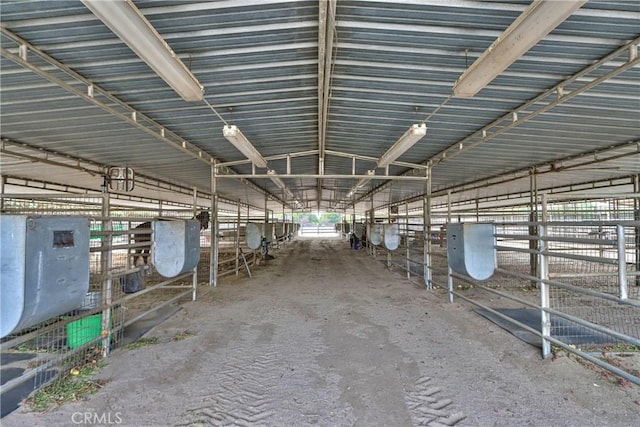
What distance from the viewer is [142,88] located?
12.4 feet

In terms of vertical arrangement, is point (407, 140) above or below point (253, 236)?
above

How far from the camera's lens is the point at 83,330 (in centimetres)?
324

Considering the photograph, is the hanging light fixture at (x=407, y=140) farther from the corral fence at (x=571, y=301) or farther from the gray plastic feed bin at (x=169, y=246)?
the gray plastic feed bin at (x=169, y=246)

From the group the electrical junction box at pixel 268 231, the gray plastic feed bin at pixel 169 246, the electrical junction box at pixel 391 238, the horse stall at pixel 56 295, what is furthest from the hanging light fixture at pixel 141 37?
the electrical junction box at pixel 268 231

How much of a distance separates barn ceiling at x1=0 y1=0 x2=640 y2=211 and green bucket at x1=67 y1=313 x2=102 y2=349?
253 centimetres

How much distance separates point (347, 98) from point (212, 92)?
1891mm

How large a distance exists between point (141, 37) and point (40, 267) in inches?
74.7

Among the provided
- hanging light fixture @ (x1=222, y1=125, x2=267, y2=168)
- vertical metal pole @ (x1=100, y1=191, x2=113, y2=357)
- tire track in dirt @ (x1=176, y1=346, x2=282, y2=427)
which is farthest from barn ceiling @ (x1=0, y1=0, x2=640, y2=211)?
tire track in dirt @ (x1=176, y1=346, x2=282, y2=427)

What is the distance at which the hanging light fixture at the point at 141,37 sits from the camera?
6.28 feet

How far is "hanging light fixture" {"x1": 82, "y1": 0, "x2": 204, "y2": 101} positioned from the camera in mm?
1914

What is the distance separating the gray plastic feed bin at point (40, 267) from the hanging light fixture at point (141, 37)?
1499mm

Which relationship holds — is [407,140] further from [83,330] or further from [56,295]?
[83,330]

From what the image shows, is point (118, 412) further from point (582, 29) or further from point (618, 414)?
point (582, 29)

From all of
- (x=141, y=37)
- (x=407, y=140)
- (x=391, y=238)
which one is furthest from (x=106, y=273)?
(x=391, y=238)
